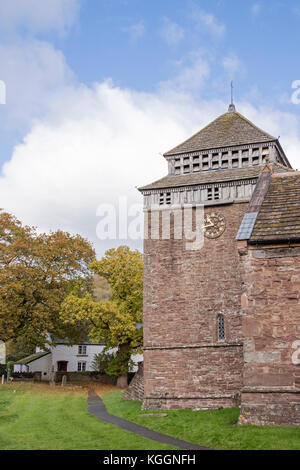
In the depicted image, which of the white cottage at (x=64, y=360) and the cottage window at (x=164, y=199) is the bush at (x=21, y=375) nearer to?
the white cottage at (x=64, y=360)

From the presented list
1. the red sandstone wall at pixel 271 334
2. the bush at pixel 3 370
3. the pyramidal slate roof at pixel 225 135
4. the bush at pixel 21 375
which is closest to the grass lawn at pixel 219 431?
the red sandstone wall at pixel 271 334

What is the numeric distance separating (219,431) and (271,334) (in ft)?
11.5

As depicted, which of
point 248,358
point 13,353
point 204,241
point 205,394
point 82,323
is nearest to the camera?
point 248,358

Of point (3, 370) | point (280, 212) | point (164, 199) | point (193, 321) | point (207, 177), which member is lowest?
point (3, 370)

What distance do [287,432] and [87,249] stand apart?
34651mm

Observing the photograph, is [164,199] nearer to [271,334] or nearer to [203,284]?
[203,284]

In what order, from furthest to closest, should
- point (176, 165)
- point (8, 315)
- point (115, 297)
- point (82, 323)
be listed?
point (82, 323) < point (115, 297) < point (8, 315) < point (176, 165)

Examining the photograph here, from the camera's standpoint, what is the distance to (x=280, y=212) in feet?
58.9

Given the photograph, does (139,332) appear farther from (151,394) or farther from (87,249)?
(151,394)

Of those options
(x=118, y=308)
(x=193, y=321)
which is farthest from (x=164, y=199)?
(x=118, y=308)

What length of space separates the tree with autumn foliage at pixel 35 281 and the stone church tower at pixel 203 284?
56.7 feet

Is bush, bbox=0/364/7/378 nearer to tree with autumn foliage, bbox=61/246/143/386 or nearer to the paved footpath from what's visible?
tree with autumn foliage, bbox=61/246/143/386

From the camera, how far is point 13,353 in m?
66.9
